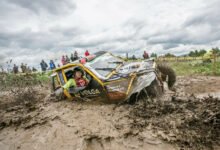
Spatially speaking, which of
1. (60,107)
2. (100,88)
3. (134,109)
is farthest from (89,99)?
(134,109)

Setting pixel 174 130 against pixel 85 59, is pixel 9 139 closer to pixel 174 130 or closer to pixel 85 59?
pixel 85 59

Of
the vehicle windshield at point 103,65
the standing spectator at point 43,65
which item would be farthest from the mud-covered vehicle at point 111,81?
the standing spectator at point 43,65

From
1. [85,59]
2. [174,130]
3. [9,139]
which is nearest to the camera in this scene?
[174,130]

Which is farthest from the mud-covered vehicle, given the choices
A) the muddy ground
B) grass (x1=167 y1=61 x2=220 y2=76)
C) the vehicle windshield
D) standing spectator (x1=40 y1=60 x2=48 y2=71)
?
standing spectator (x1=40 y1=60 x2=48 y2=71)

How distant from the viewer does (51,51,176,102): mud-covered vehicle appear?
2957mm

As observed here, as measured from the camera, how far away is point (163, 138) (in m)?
1.85

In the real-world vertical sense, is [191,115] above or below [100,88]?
below

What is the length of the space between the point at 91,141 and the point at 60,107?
1.87 meters

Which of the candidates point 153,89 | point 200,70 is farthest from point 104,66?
point 200,70

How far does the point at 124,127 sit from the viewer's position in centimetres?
224

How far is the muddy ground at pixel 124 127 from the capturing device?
70.8 inches

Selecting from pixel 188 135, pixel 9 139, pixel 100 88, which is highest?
pixel 100 88

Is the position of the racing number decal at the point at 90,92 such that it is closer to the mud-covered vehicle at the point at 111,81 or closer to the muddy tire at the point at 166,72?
the mud-covered vehicle at the point at 111,81

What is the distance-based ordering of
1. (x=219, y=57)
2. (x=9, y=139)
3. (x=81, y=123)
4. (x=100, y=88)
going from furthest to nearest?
(x=219, y=57), (x=100, y=88), (x=81, y=123), (x=9, y=139)
